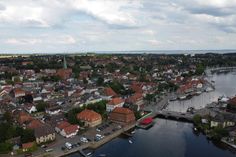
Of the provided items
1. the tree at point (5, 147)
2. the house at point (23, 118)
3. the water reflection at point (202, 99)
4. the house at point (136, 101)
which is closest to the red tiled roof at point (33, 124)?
the house at point (23, 118)

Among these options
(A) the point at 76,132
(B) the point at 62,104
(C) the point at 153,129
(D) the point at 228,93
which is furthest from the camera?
(D) the point at 228,93

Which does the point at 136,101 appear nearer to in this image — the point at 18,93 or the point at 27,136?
the point at 27,136

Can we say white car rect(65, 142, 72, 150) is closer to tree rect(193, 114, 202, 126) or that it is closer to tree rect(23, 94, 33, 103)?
tree rect(193, 114, 202, 126)

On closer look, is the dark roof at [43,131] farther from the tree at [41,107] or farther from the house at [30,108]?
the tree at [41,107]

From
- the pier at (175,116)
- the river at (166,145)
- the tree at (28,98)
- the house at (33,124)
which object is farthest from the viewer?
the tree at (28,98)

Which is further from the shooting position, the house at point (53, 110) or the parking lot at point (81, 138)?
the house at point (53, 110)

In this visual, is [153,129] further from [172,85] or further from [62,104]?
[172,85]

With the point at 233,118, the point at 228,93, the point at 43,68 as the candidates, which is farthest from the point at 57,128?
the point at 43,68
